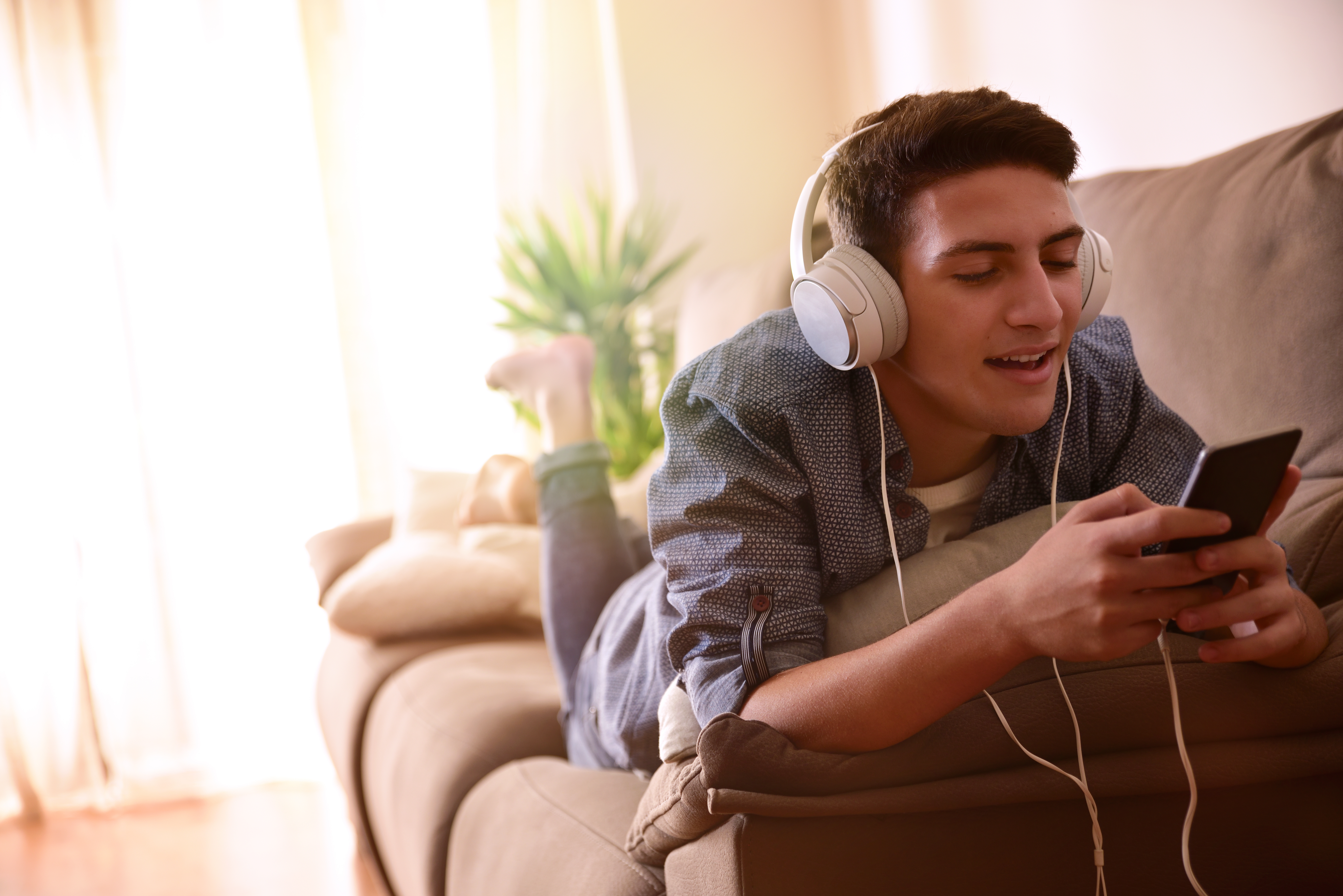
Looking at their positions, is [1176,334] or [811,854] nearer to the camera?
[811,854]

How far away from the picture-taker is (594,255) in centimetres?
320

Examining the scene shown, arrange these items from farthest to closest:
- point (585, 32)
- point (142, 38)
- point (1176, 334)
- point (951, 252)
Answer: point (585, 32)
point (142, 38)
point (1176, 334)
point (951, 252)

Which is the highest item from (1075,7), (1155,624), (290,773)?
(1075,7)

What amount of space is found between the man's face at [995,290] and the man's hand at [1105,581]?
17 centimetres

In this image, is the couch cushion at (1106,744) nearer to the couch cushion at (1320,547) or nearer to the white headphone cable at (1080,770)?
the white headphone cable at (1080,770)

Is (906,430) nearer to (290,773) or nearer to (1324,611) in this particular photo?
(1324,611)

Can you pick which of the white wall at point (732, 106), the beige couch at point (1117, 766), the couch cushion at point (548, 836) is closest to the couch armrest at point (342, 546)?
the beige couch at point (1117, 766)

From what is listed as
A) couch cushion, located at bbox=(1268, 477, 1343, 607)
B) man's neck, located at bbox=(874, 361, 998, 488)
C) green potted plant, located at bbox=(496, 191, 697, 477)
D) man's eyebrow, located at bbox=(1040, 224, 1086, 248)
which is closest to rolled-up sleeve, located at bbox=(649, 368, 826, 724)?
man's neck, located at bbox=(874, 361, 998, 488)

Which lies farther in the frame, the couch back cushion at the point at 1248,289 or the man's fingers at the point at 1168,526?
the couch back cushion at the point at 1248,289

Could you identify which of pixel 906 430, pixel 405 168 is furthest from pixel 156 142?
pixel 906 430

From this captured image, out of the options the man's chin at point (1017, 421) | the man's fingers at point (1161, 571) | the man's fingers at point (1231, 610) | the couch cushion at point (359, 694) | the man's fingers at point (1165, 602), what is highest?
the man's chin at point (1017, 421)

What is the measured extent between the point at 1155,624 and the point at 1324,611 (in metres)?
0.25

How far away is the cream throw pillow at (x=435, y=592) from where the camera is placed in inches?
71.4

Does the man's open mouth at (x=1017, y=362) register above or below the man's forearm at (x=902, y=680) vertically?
above
